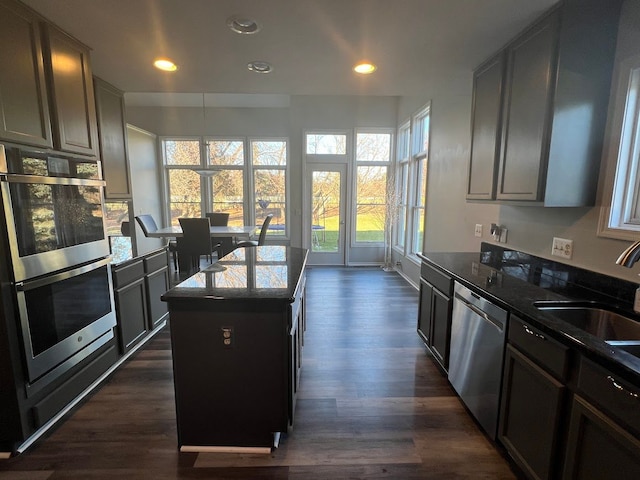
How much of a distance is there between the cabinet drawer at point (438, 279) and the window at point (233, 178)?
4462 millimetres

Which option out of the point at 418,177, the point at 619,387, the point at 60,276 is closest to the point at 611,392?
the point at 619,387

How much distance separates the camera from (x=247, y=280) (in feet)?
6.26

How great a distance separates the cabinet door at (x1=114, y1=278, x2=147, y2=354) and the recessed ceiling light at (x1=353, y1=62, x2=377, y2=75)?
2567 mm

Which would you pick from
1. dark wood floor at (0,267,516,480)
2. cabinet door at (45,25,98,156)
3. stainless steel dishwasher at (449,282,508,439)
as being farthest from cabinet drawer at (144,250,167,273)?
stainless steel dishwasher at (449,282,508,439)

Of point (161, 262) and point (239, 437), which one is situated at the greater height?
point (161, 262)

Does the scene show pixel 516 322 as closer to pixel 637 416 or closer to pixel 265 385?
pixel 637 416

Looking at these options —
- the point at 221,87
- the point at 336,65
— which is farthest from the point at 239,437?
the point at 221,87

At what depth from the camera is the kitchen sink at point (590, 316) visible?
156 centimetres

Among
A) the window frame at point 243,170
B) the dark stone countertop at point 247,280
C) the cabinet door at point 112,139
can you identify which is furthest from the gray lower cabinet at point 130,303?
the window frame at point 243,170

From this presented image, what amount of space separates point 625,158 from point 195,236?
4547 mm

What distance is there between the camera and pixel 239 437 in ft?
5.82

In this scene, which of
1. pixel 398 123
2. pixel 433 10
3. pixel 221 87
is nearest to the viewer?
pixel 433 10

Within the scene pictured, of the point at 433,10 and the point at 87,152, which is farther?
the point at 87,152

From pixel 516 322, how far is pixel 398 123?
200 inches
